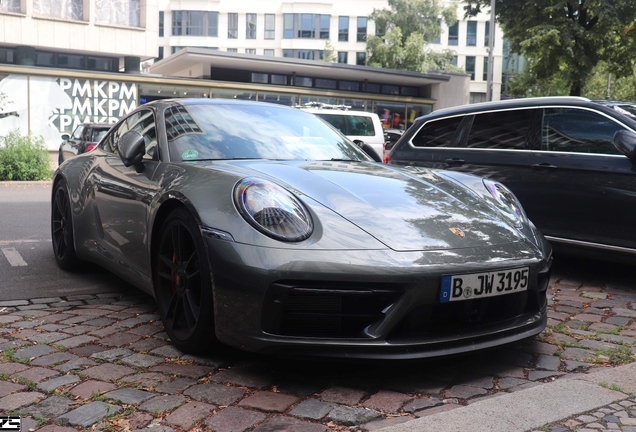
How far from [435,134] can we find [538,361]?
3.67m

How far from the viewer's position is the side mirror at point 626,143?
17.0ft

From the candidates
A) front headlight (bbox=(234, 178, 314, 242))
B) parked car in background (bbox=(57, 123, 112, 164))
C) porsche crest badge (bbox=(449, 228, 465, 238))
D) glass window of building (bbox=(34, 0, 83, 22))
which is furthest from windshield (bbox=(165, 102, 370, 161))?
glass window of building (bbox=(34, 0, 83, 22))

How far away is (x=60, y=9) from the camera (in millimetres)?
28188

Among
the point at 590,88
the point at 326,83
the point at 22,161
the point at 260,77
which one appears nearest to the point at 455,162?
A: the point at 22,161

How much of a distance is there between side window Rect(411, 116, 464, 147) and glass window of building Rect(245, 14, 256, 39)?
2590 inches

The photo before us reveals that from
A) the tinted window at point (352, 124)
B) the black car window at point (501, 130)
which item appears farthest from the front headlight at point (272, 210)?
the tinted window at point (352, 124)

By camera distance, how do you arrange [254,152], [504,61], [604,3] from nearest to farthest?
[254,152]
[604,3]
[504,61]

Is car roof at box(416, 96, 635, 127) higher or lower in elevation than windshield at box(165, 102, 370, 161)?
higher

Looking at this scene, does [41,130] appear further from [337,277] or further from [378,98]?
[337,277]

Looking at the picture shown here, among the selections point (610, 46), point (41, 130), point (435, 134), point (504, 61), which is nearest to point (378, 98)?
point (610, 46)

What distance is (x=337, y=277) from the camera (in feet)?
9.90

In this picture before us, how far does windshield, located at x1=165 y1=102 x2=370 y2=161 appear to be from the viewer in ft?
13.5

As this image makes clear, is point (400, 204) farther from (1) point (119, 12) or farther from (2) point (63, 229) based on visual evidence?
→ (1) point (119, 12)

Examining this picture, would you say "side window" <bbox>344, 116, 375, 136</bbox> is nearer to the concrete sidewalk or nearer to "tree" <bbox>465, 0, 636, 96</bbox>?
"tree" <bbox>465, 0, 636, 96</bbox>
